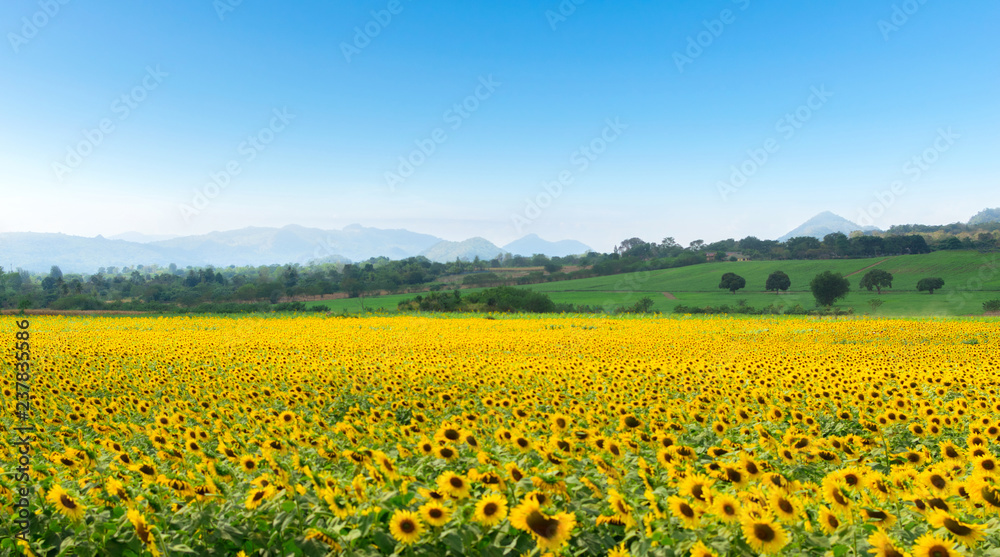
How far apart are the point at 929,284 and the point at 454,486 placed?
3821 inches

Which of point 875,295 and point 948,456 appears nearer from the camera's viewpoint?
point 948,456

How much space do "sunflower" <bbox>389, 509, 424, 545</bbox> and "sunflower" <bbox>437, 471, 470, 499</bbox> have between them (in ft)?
1.01

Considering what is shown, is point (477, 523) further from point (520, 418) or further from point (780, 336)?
point (780, 336)

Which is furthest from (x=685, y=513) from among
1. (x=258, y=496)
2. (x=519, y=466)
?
(x=258, y=496)

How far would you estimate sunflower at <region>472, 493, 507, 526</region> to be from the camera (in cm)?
336

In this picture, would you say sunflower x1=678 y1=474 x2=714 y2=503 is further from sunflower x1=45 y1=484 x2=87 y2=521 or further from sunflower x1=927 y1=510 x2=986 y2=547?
sunflower x1=45 y1=484 x2=87 y2=521

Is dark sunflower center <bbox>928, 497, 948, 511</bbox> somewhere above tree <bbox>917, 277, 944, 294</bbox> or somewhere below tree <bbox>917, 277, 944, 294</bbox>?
below

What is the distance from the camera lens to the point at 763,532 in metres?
3.15

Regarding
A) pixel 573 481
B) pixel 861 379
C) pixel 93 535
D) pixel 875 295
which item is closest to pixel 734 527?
pixel 573 481

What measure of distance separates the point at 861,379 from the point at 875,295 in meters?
79.6

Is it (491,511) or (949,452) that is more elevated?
(491,511)

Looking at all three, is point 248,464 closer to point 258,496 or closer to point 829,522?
point 258,496

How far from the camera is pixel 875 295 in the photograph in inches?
2958

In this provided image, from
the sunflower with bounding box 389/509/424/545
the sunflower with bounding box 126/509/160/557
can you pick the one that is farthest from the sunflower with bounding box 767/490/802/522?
the sunflower with bounding box 126/509/160/557
